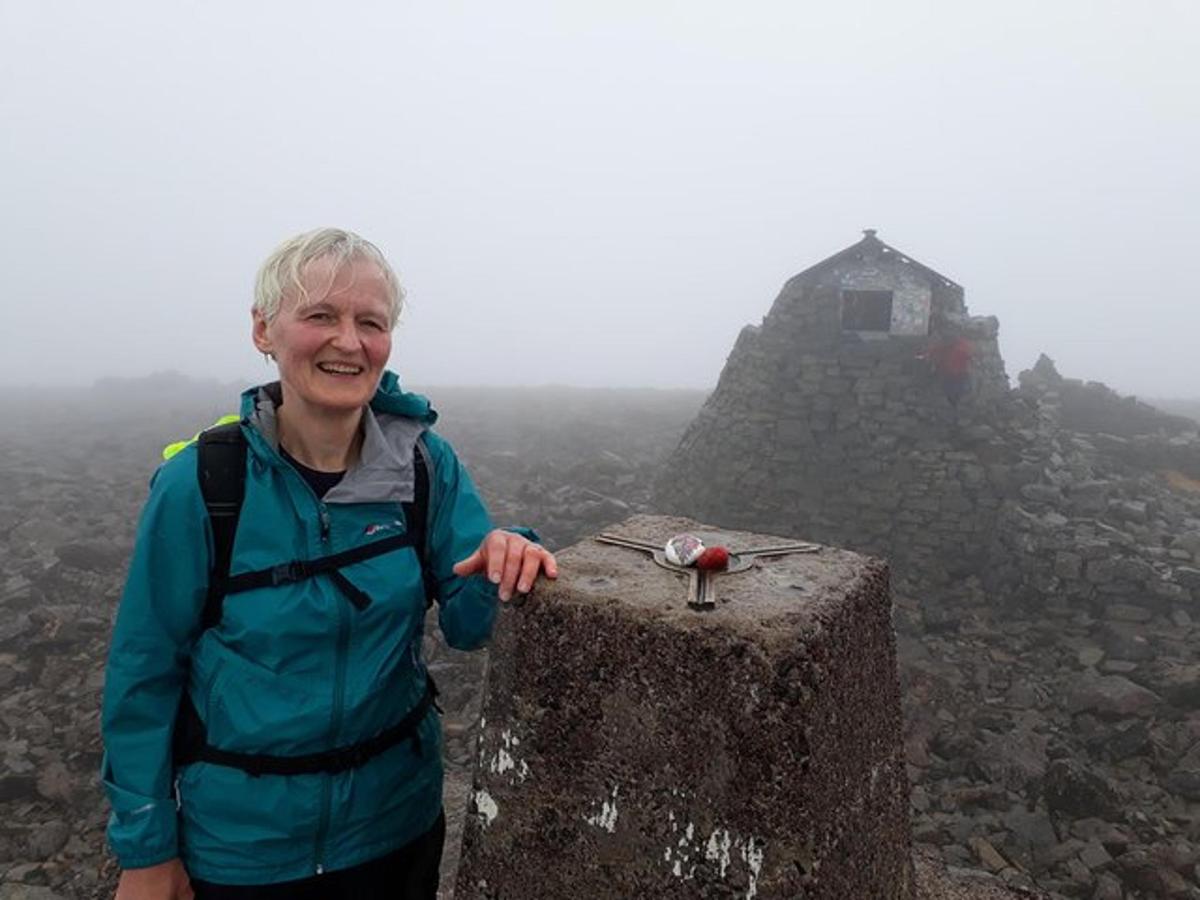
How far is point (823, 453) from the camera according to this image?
14570mm

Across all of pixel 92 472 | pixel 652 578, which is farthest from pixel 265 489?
pixel 92 472

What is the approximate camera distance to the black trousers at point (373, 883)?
92.7 inches

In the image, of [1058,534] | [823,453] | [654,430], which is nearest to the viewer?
[1058,534]

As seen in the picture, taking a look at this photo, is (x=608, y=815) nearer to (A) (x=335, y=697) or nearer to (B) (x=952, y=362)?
(A) (x=335, y=697)

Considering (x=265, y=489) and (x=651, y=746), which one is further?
(x=265, y=489)

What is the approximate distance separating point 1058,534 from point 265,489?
43.4ft

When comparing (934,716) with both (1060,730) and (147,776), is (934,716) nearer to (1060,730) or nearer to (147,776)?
(1060,730)

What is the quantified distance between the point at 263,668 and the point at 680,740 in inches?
48.5

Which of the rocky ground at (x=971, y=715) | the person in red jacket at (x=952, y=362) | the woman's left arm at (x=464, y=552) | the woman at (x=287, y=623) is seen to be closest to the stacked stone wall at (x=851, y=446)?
the person in red jacket at (x=952, y=362)

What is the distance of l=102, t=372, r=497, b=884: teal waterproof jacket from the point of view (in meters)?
2.19

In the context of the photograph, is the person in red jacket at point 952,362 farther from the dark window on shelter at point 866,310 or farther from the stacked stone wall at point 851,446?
the dark window on shelter at point 866,310

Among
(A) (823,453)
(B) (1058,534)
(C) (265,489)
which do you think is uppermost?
(C) (265,489)

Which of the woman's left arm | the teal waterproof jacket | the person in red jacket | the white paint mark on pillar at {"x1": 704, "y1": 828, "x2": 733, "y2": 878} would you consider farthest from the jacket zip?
the person in red jacket

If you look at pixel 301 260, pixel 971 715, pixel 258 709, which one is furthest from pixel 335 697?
pixel 971 715
